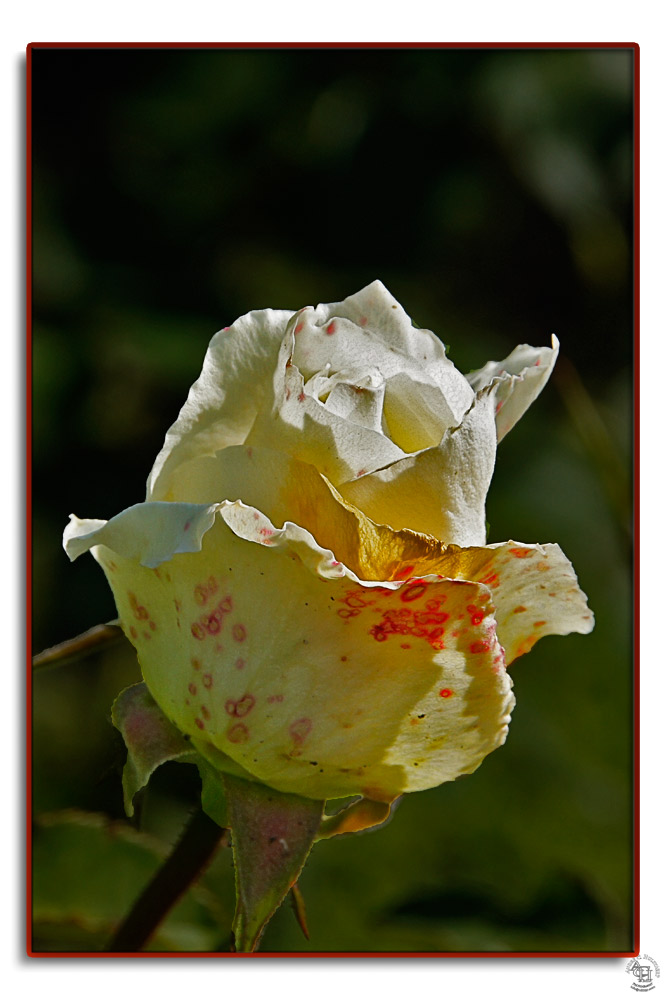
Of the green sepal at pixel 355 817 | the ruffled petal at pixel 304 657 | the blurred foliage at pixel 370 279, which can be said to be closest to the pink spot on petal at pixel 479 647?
the ruffled petal at pixel 304 657

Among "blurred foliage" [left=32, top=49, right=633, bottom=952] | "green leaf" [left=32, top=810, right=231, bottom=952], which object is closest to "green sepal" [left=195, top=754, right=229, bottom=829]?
"green leaf" [left=32, top=810, right=231, bottom=952]

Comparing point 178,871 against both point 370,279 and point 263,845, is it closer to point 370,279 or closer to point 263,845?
point 263,845
